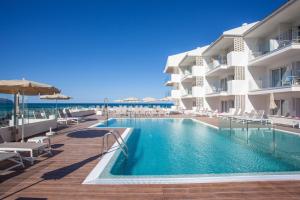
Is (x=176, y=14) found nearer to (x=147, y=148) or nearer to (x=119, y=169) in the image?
(x=147, y=148)

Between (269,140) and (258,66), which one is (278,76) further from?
(269,140)

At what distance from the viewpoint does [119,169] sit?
6.66 m

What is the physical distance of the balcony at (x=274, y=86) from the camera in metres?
13.8

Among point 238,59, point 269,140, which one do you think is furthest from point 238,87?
point 269,140

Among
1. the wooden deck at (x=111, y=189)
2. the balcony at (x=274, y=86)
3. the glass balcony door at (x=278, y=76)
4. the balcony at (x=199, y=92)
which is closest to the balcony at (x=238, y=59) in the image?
the balcony at (x=274, y=86)

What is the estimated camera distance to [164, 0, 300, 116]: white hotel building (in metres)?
15.0

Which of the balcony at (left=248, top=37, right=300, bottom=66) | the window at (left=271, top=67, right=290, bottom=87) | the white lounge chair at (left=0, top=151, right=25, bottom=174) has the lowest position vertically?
the white lounge chair at (left=0, top=151, right=25, bottom=174)

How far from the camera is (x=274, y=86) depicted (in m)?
18.0

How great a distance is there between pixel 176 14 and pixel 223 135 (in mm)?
16511

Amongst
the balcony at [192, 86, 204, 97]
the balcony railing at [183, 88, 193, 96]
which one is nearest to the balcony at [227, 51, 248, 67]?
the balcony at [192, 86, 204, 97]

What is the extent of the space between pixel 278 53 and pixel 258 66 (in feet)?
15.6

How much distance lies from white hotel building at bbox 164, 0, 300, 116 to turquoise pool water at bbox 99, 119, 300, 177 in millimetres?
5656

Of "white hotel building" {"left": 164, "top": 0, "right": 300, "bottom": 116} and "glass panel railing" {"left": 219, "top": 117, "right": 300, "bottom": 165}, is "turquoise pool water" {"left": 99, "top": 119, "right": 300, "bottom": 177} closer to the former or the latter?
"glass panel railing" {"left": 219, "top": 117, "right": 300, "bottom": 165}

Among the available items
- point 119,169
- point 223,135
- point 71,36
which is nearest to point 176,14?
point 71,36
